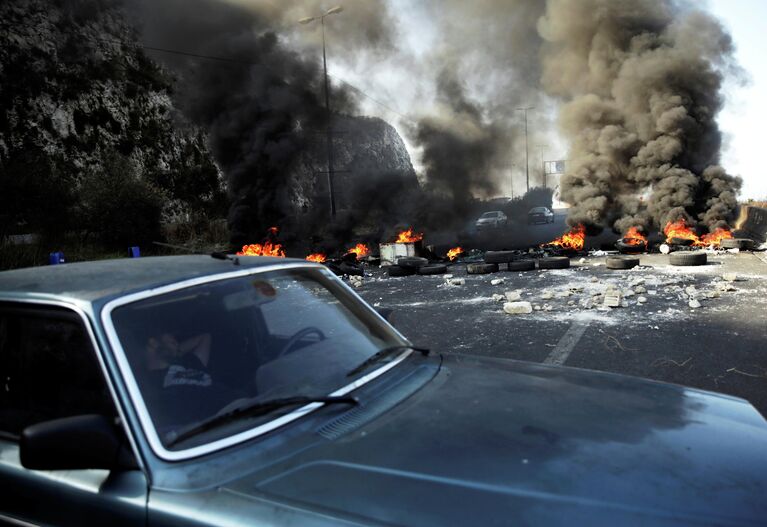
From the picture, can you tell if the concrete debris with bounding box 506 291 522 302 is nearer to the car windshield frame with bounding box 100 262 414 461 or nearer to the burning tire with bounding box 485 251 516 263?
the burning tire with bounding box 485 251 516 263

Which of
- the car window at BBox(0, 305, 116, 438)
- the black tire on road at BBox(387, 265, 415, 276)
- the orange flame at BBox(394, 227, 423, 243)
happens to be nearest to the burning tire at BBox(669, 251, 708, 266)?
the black tire on road at BBox(387, 265, 415, 276)

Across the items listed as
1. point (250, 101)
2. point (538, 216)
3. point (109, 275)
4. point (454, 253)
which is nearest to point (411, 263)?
point (454, 253)

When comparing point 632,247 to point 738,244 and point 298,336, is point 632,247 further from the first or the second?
point 298,336

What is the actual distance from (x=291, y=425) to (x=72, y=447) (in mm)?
607

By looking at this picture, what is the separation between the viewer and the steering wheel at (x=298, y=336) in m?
2.25

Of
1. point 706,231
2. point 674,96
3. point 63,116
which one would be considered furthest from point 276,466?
point 63,116

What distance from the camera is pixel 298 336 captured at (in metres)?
2.35

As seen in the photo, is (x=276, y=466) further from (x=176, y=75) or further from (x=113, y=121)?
(x=176, y=75)

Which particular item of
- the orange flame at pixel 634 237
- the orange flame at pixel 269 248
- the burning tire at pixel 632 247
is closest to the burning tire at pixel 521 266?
the burning tire at pixel 632 247

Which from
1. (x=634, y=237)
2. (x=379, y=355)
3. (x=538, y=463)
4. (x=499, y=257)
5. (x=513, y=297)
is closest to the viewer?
(x=538, y=463)

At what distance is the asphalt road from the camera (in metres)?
5.36

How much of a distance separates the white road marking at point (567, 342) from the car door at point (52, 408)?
4.75 metres

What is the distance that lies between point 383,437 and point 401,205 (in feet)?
84.3

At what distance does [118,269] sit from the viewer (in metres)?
2.19
